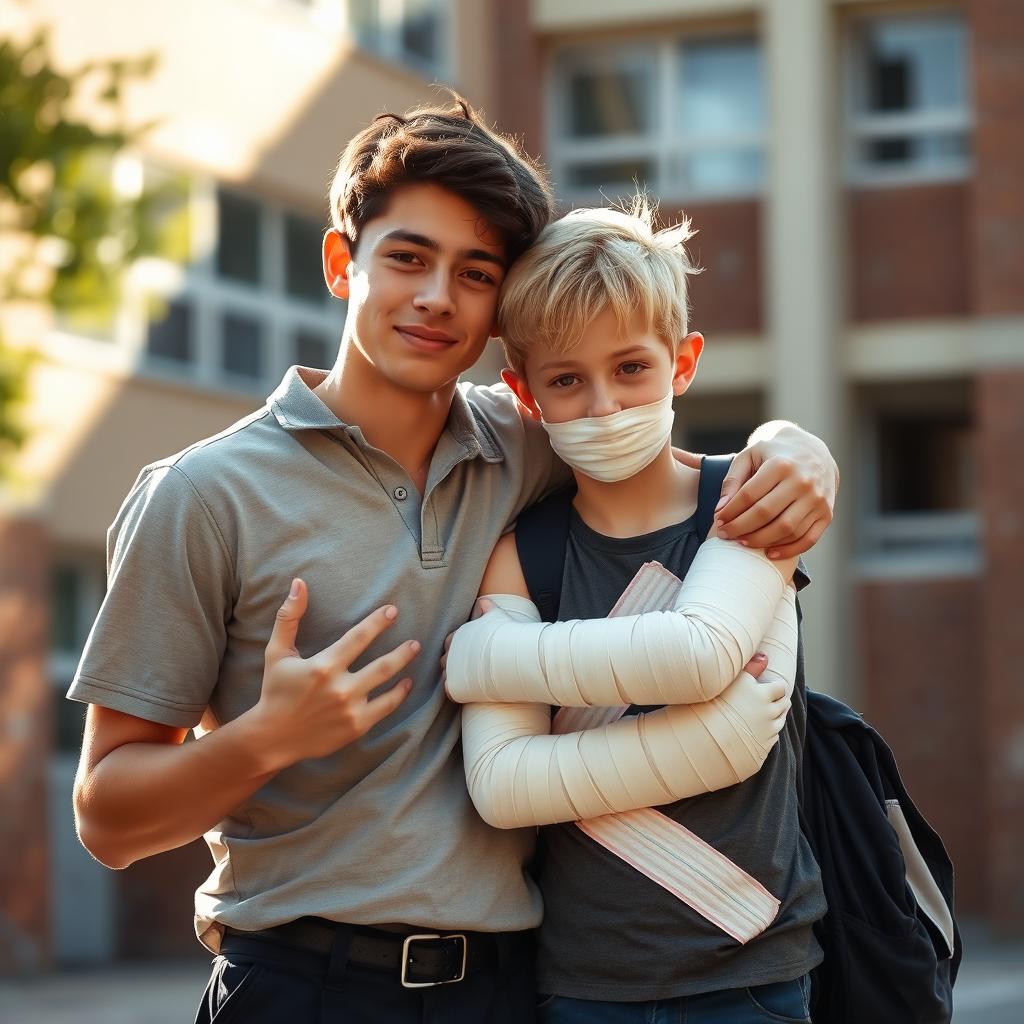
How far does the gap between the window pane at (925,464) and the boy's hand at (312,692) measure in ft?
49.1

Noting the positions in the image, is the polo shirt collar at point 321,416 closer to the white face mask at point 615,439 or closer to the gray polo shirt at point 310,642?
the gray polo shirt at point 310,642

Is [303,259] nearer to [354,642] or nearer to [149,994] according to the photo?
[149,994]

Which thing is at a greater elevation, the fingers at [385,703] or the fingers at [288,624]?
the fingers at [288,624]

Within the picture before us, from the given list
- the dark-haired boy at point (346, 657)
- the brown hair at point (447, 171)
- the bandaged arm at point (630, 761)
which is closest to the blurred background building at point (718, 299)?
the brown hair at point (447, 171)

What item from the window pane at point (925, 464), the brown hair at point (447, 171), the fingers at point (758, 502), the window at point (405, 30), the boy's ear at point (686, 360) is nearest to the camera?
the fingers at point (758, 502)

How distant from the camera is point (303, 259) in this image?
16188 millimetres

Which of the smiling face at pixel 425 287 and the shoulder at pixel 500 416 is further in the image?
the shoulder at pixel 500 416

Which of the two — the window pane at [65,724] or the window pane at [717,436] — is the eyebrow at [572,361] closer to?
the window pane at [65,724]

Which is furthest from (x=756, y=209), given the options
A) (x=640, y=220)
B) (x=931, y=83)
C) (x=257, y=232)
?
(x=640, y=220)

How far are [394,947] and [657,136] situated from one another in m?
15.6

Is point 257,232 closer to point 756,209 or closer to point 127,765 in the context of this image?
point 756,209

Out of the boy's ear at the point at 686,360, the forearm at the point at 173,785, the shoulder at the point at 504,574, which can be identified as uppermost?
the boy's ear at the point at 686,360

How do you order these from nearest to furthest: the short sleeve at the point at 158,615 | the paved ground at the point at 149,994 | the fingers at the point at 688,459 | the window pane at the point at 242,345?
1. the short sleeve at the point at 158,615
2. the fingers at the point at 688,459
3. the paved ground at the point at 149,994
4. the window pane at the point at 242,345

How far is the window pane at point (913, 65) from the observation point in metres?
17.1
